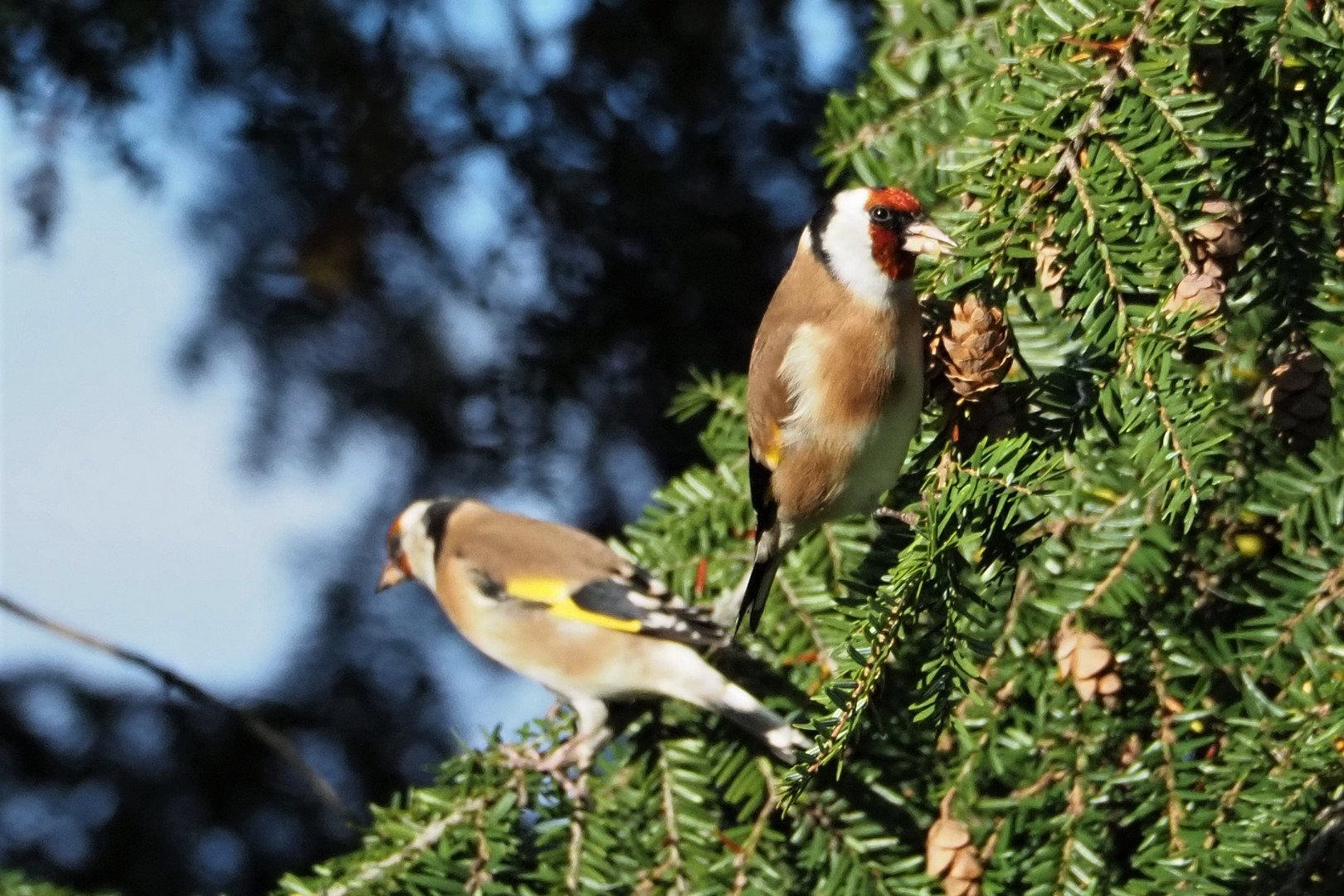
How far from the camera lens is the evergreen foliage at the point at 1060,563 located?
1587 mm

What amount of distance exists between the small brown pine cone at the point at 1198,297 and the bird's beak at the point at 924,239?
38 cm

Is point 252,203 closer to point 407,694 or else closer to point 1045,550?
point 407,694

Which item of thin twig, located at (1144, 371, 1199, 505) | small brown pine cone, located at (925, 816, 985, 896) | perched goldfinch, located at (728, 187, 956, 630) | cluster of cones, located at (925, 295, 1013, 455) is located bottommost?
small brown pine cone, located at (925, 816, 985, 896)

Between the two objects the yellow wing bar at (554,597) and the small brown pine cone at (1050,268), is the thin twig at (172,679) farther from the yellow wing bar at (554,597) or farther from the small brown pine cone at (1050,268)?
the small brown pine cone at (1050,268)

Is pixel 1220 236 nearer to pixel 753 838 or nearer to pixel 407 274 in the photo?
pixel 753 838

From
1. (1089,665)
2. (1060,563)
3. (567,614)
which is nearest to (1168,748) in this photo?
(1089,665)

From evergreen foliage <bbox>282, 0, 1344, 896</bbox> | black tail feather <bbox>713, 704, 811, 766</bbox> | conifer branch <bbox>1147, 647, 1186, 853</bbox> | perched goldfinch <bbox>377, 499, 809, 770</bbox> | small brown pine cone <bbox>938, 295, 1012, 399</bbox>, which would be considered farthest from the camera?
perched goldfinch <bbox>377, 499, 809, 770</bbox>

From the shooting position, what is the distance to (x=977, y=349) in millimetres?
1746

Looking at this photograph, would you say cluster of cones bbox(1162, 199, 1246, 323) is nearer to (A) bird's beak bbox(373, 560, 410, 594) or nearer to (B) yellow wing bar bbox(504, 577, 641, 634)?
(B) yellow wing bar bbox(504, 577, 641, 634)

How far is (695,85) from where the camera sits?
3.29 meters

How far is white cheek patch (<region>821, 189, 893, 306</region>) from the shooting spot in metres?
2.12

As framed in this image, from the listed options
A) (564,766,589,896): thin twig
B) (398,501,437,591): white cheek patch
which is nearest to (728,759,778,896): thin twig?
(564,766,589,896): thin twig

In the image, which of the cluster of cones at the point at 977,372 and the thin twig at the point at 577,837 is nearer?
the cluster of cones at the point at 977,372

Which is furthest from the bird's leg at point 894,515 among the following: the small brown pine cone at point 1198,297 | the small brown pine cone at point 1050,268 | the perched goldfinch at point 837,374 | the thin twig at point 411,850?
the thin twig at point 411,850
